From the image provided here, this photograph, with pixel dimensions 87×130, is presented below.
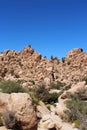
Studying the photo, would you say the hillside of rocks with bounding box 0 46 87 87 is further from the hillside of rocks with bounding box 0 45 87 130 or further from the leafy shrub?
the leafy shrub

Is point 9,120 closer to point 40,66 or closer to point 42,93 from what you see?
point 42,93

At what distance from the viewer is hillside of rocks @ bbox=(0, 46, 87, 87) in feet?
184

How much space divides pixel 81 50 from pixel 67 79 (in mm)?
13243

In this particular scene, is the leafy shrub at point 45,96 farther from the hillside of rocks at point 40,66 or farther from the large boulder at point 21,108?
the hillside of rocks at point 40,66

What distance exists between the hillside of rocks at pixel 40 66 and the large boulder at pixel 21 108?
105 feet

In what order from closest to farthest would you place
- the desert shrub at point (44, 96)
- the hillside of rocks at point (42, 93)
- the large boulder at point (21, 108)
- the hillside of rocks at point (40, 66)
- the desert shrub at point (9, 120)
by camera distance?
the desert shrub at point (9, 120) → the large boulder at point (21, 108) → the hillside of rocks at point (42, 93) → the desert shrub at point (44, 96) → the hillside of rocks at point (40, 66)

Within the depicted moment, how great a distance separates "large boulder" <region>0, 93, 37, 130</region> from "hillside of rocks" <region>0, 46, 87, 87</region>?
32.0m

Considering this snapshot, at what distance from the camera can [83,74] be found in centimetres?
5853

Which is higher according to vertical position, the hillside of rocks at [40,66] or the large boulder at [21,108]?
the hillside of rocks at [40,66]

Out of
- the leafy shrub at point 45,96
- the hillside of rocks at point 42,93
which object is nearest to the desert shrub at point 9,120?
the hillside of rocks at point 42,93

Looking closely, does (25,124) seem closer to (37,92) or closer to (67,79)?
(37,92)

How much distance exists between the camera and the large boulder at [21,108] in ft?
57.4

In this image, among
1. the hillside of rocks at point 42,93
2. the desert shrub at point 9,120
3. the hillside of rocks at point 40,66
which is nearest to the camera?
the desert shrub at point 9,120

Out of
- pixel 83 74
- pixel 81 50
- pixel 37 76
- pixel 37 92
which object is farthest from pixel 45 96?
pixel 81 50
